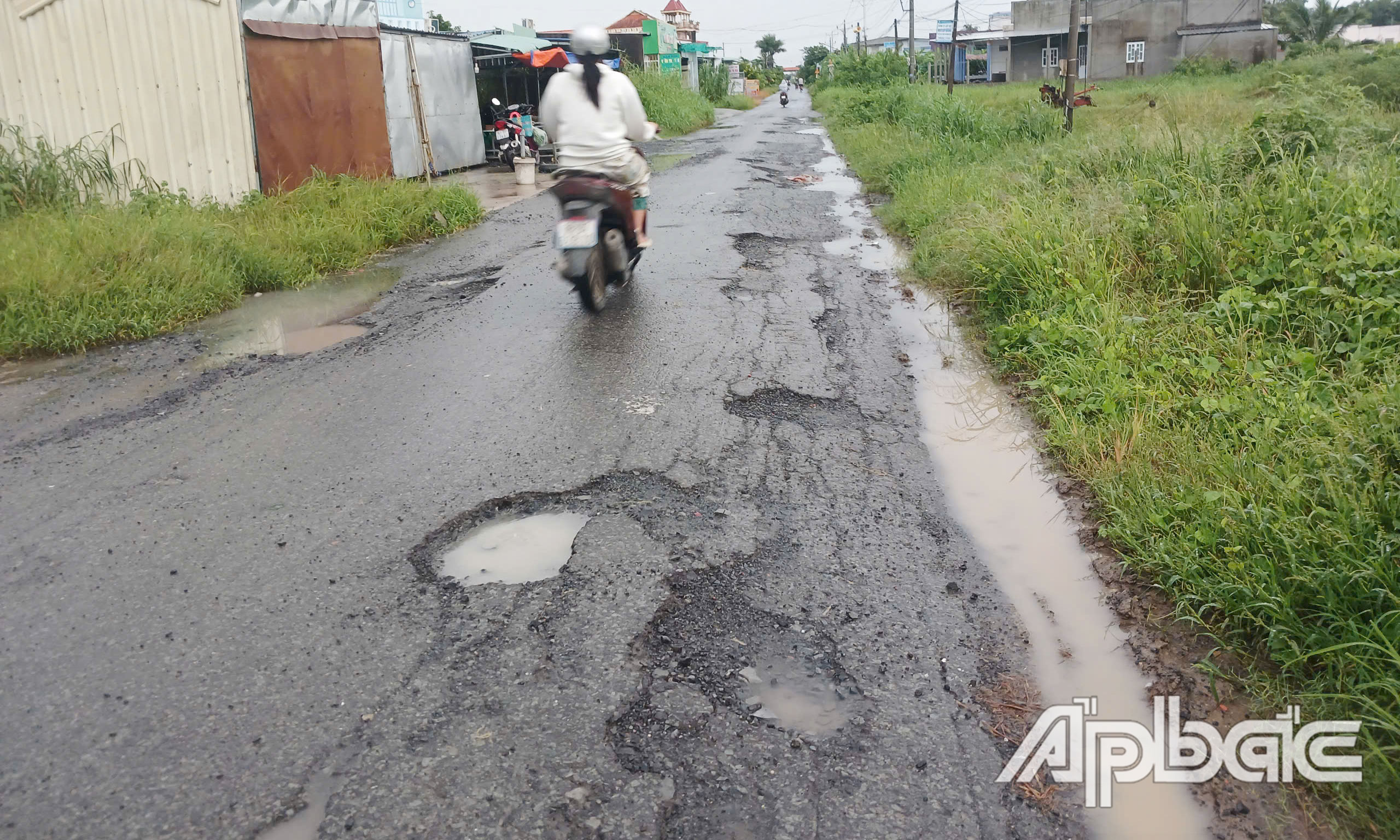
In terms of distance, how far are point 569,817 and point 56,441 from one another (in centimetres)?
354

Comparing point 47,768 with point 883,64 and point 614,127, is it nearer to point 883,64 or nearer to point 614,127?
point 614,127

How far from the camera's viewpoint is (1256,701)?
2510 mm

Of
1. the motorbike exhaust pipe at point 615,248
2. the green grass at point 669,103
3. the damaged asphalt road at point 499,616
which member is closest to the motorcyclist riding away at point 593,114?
the motorbike exhaust pipe at point 615,248

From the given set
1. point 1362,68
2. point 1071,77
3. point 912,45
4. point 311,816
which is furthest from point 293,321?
point 912,45

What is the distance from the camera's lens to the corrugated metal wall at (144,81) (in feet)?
28.3

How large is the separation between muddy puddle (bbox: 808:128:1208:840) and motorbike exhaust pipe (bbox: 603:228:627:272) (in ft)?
6.41

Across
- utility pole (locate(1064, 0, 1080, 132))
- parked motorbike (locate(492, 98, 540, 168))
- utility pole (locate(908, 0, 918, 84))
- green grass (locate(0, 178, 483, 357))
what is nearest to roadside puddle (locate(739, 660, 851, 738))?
green grass (locate(0, 178, 483, 357))

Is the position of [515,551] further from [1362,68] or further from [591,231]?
[1362,68]

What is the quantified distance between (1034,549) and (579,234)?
3.55 metres

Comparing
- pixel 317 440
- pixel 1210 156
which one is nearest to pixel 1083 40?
pixel 1210 156

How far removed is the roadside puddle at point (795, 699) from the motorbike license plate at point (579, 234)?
12.7 ft

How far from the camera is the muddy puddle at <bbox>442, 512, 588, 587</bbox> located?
10.3 ft

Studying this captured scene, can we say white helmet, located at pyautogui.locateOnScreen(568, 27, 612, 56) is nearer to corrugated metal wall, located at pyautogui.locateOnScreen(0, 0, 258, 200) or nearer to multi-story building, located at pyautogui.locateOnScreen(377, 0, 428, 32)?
corrugated metal wall, located at pyautogui.locateOnScreen(0, 0, 258, 200)

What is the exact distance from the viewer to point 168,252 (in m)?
7.04
